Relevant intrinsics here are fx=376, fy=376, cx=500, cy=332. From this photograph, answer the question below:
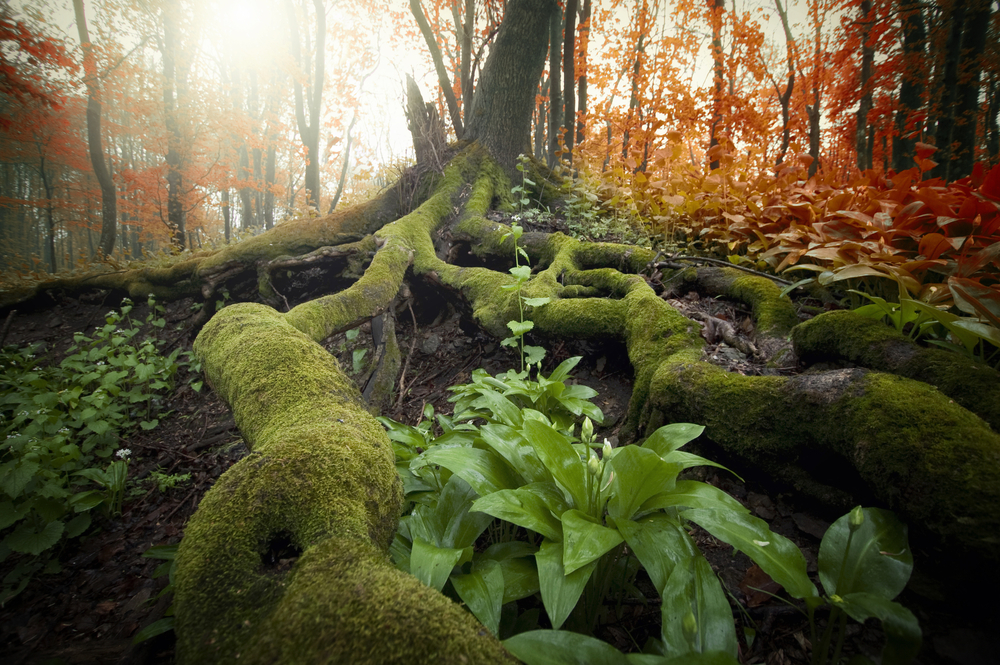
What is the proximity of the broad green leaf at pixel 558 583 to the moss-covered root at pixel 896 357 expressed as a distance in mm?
1714

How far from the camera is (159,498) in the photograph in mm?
2957

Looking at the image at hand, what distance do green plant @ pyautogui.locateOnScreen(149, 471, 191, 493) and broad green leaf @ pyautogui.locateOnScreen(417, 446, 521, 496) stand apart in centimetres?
276

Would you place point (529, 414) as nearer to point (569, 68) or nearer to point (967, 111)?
point (967, 111)

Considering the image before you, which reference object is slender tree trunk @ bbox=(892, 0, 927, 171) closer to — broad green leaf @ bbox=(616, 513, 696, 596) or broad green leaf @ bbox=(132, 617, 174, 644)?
broad green leaf @ bbox=(616, 513, 696, 596)

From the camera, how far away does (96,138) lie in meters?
8.48

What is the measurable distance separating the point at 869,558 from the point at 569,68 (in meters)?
8.86

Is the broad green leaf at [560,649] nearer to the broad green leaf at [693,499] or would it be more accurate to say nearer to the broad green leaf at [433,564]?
the broad green leaf at [433,564]

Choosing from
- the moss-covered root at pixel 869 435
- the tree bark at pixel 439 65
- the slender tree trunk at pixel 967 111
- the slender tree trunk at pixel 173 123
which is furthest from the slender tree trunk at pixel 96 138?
the slender tree trunk at pixel 967 111

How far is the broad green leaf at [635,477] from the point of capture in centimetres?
121

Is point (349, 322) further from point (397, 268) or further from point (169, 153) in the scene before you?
point (169, 153)

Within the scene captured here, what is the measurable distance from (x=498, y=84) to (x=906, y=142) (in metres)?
7.86

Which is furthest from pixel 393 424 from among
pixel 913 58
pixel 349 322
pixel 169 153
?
pixel 169 153

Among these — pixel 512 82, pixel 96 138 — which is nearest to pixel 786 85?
pixel 512 82

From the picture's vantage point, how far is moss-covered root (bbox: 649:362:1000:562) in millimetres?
1136
